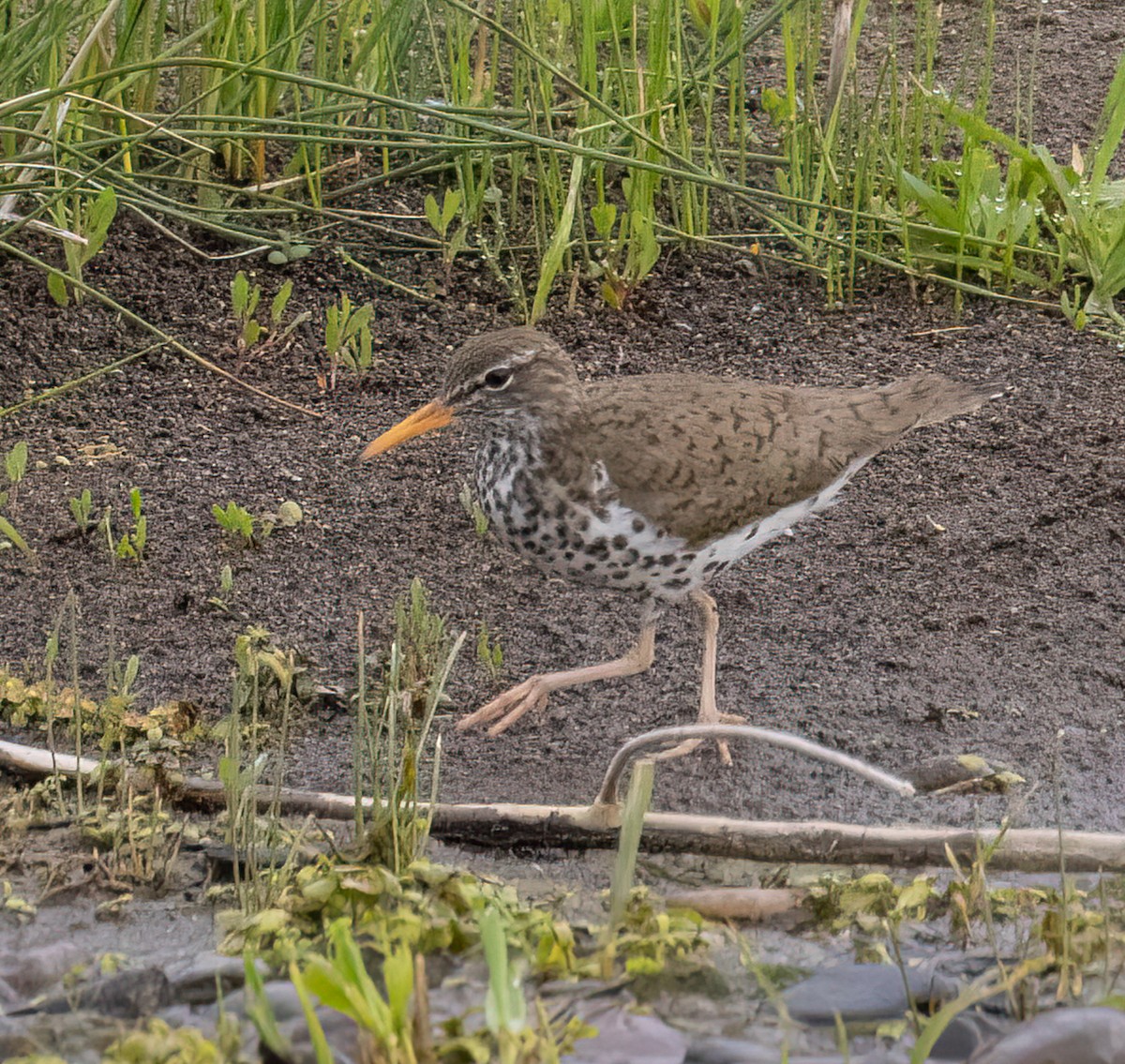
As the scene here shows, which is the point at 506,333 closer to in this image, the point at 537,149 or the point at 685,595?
the point at 685,595

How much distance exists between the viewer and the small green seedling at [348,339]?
574cm

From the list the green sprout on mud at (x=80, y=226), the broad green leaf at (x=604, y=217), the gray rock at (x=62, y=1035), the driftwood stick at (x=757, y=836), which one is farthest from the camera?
the broad green leaf at (x=604, y=217)

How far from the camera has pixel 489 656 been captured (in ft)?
14.9

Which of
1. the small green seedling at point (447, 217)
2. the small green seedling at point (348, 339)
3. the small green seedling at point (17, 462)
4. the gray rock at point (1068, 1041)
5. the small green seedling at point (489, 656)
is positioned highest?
the small green seedling at point (447, 217)

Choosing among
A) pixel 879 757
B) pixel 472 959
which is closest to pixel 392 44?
pixel 879 757

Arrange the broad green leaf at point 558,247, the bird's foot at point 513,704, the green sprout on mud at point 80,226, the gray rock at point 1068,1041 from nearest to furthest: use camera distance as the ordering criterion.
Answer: the gray rock at point 1068,1041 < the bird's foot at point 513,704 < the green sprout on mud at point 80,226 < the broad green leaf at point 558,247

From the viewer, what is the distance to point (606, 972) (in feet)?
10.1

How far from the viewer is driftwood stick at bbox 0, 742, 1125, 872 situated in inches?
137

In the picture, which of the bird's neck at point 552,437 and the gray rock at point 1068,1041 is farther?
the bird's neck at point 552,437


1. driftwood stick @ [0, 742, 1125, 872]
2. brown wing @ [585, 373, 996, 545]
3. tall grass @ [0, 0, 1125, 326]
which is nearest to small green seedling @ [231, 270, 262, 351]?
tall grass @ [0, 0, 1125, 326]

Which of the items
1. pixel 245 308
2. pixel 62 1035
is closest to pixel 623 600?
pixel 245 308

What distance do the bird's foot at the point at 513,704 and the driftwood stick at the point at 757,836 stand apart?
1.78 feet

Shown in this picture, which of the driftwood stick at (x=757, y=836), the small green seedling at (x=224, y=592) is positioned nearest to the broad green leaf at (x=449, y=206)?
the small green seedling at (x=224, y=592)

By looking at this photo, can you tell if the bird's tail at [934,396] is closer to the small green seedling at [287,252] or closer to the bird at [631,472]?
the bird at [631,472]
